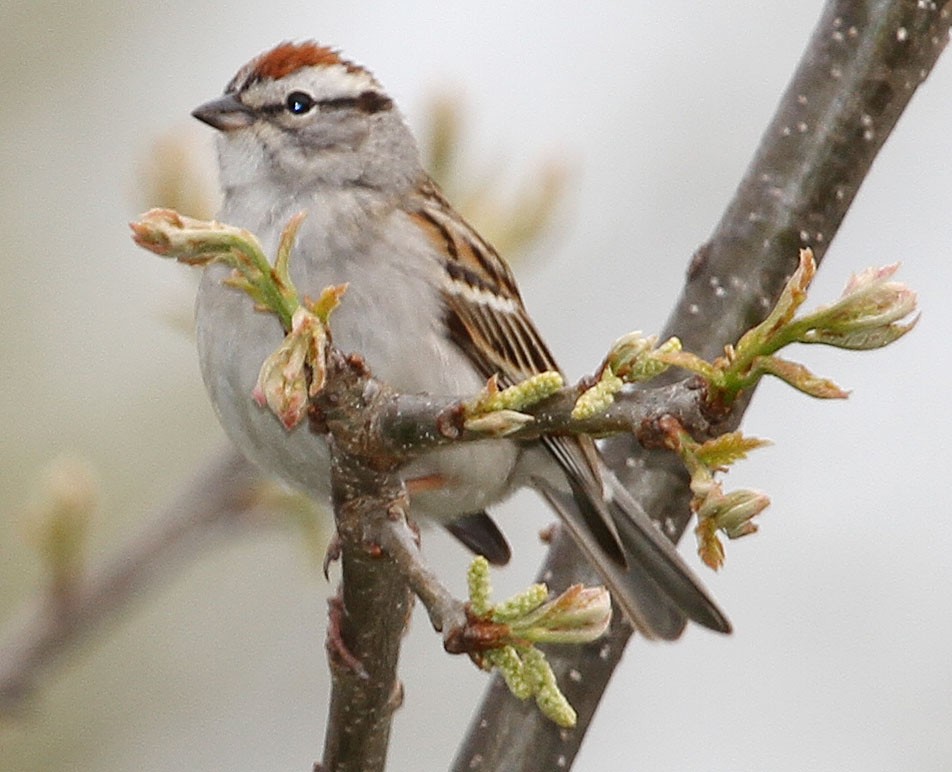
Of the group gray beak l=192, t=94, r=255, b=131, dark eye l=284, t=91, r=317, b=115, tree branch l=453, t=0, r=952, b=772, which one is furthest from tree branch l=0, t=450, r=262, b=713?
dark eye l=284, t=91, r=317, b=115

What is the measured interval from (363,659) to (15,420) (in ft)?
12.9

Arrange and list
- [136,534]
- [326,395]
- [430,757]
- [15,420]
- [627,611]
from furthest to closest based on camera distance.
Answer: [430,757] → [15,420] → [627,611] → [136,534] → [326,395]

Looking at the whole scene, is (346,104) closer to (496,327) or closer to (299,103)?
(299,103)

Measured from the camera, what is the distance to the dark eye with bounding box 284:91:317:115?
343cm

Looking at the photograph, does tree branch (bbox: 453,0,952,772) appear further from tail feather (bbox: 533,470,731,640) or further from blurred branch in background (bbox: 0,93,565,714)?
blurred branch in background (bbox: 0,93,565,714)

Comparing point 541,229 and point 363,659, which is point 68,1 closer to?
point 541,229

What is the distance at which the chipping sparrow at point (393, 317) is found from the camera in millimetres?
2871

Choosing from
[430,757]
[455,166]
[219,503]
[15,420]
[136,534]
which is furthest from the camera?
[430,757]

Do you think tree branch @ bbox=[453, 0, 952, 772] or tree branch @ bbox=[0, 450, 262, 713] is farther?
tree branch @ bbox=[453, 0, 952, 772]

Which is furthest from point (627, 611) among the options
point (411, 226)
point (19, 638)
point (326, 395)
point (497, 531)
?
point (326, 395)

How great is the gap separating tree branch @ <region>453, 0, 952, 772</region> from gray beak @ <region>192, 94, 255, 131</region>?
3.17 ft

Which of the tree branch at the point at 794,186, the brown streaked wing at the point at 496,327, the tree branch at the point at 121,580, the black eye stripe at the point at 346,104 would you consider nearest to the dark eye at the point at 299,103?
the black eye stripe at the point at 346,104

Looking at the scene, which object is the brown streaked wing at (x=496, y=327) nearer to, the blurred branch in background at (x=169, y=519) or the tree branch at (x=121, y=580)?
the blurred branch in background at (x=169, y=519)

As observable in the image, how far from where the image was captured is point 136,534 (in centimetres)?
229
